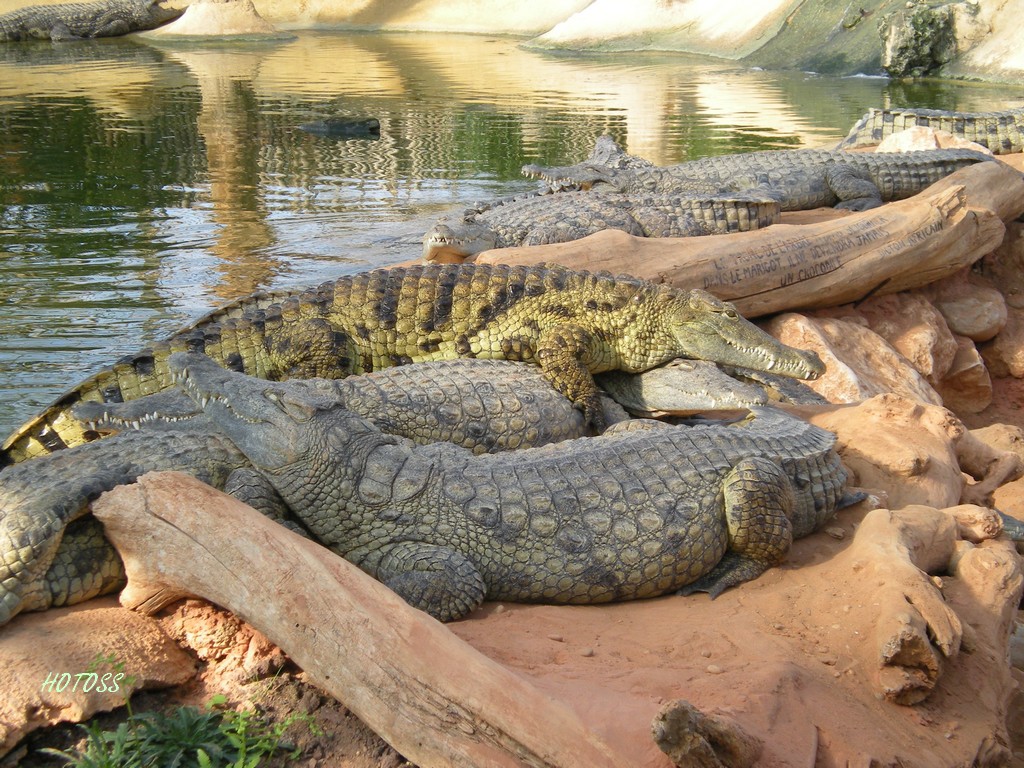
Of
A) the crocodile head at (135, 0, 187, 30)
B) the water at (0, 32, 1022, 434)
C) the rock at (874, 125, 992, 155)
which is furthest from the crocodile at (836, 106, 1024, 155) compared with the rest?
the crocodile head at (135, 0, 187, 30)

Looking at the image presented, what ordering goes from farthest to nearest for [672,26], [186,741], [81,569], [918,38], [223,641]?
[672,26] → [918,38] → [81,569] → [223,641] → [186,741]

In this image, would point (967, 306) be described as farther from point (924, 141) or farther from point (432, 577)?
point (432, 577)

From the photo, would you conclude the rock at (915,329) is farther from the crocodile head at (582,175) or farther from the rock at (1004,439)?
the crocodile head at (582,175)

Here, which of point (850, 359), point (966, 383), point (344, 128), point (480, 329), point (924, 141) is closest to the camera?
point (480, 329)

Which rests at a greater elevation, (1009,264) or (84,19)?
(84,19)

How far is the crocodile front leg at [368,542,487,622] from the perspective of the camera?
10.6ft

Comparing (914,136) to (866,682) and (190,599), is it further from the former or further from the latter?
(190,599)

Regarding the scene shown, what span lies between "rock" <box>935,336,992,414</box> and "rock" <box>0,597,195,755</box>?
229 inches

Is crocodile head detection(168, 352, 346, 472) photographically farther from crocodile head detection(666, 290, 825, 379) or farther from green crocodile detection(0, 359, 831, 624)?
crocodile head detection(666, 290, 825, 379)

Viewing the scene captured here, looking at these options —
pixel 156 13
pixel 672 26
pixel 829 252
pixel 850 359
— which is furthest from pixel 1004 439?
pixel 156 13

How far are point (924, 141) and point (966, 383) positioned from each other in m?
3.19

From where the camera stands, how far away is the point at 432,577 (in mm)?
3266

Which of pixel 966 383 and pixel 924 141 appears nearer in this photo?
pixel 966 383

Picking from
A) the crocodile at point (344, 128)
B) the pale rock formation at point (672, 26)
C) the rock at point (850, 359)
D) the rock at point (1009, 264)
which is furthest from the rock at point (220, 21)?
the rock at point (850, 359)
